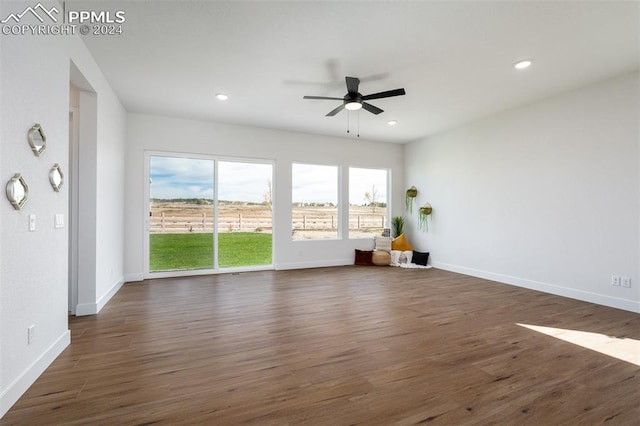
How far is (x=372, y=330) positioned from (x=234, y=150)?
13.9 feet

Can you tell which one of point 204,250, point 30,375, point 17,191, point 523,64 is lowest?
point 30,375

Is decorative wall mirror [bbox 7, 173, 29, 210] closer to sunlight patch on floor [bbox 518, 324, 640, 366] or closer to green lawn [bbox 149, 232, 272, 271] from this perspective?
green lawn [bbox 149, 232, 272, 271]

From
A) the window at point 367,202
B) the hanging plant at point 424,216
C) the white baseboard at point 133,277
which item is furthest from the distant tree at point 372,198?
the white baseboard at point 133,277

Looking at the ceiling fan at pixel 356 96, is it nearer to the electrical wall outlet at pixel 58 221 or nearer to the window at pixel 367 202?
the electrical wall outlet at pixel 58 221

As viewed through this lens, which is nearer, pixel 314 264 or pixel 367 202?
pixel 314 264

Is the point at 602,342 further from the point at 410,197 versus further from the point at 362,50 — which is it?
the point at 410,197

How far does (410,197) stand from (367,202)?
103 cm

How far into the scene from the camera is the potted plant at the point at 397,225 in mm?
7133

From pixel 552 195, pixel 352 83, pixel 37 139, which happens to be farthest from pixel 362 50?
pixel 552 195

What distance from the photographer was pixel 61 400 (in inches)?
72.5

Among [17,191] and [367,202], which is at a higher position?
[367,202]

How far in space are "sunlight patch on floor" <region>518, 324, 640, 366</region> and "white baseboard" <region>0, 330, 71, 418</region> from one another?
417 cm

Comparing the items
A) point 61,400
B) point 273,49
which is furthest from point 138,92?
point 61,400

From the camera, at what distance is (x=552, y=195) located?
4371 mm
